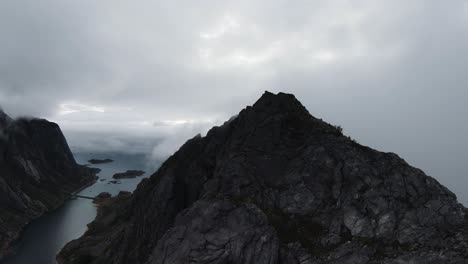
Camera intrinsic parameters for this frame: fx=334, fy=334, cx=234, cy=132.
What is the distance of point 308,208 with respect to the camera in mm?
71125

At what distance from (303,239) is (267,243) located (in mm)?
7208

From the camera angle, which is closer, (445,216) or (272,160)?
(445,216)

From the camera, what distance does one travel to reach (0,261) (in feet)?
534

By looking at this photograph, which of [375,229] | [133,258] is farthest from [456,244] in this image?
[133,258]

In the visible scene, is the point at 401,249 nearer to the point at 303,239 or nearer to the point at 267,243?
the point at 303,239

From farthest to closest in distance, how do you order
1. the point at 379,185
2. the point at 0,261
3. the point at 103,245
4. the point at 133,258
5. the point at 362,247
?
the point at 0,261
the point at 103,245
the point at 133,258
the point at 379,185
the point at 362,247

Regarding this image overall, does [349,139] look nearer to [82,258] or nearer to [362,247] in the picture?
[362,247]

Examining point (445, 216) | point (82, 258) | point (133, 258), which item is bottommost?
point (82, 258)

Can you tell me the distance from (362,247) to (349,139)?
28252 mm

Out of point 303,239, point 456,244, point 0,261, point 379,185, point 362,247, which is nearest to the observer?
point 456,244

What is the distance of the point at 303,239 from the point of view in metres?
64.5

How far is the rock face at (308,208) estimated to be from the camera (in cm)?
5925

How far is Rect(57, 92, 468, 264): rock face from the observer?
194ft

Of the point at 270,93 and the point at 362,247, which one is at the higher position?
the point at 270,93
